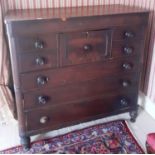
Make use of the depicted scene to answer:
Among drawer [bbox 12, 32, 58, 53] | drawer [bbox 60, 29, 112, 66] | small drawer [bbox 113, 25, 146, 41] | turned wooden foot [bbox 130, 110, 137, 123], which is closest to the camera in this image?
drawer [bbox 12, 32, 58, 53]

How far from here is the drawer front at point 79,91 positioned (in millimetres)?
1623

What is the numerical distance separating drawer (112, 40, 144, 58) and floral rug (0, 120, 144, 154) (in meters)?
0.65

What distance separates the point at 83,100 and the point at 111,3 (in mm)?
932

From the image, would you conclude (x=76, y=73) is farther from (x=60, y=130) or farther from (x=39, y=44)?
(x=60, y=130)

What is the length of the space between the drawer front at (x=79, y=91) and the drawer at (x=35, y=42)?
1.04 feet

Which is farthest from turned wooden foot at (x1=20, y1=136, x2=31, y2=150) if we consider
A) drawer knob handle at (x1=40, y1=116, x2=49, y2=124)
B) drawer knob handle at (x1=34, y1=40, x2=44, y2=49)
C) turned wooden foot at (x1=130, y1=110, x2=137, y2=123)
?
turned wooden foot at (x1=130, y1=110, x2=137, y2=123)

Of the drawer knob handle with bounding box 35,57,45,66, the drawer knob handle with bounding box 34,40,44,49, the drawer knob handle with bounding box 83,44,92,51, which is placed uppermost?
the drawer knob handle with bounding box 34,40,44,49

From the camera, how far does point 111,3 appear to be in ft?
6.78

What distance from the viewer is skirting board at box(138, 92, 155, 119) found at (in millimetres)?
2147

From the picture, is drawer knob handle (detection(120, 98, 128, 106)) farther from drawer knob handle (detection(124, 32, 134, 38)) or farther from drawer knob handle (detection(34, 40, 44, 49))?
drawer knob handle (detection(34, 40, 44, 49))

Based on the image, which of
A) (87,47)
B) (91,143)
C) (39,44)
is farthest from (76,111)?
(39,44)

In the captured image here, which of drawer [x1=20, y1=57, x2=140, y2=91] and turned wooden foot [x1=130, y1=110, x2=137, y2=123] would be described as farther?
turned wooden foot [x1=130, y1=110, x2=137, y2=123]

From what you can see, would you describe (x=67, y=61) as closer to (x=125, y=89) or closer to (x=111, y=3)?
(x=125, y=89)

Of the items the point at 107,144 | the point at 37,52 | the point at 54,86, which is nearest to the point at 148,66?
the point at 107,144
